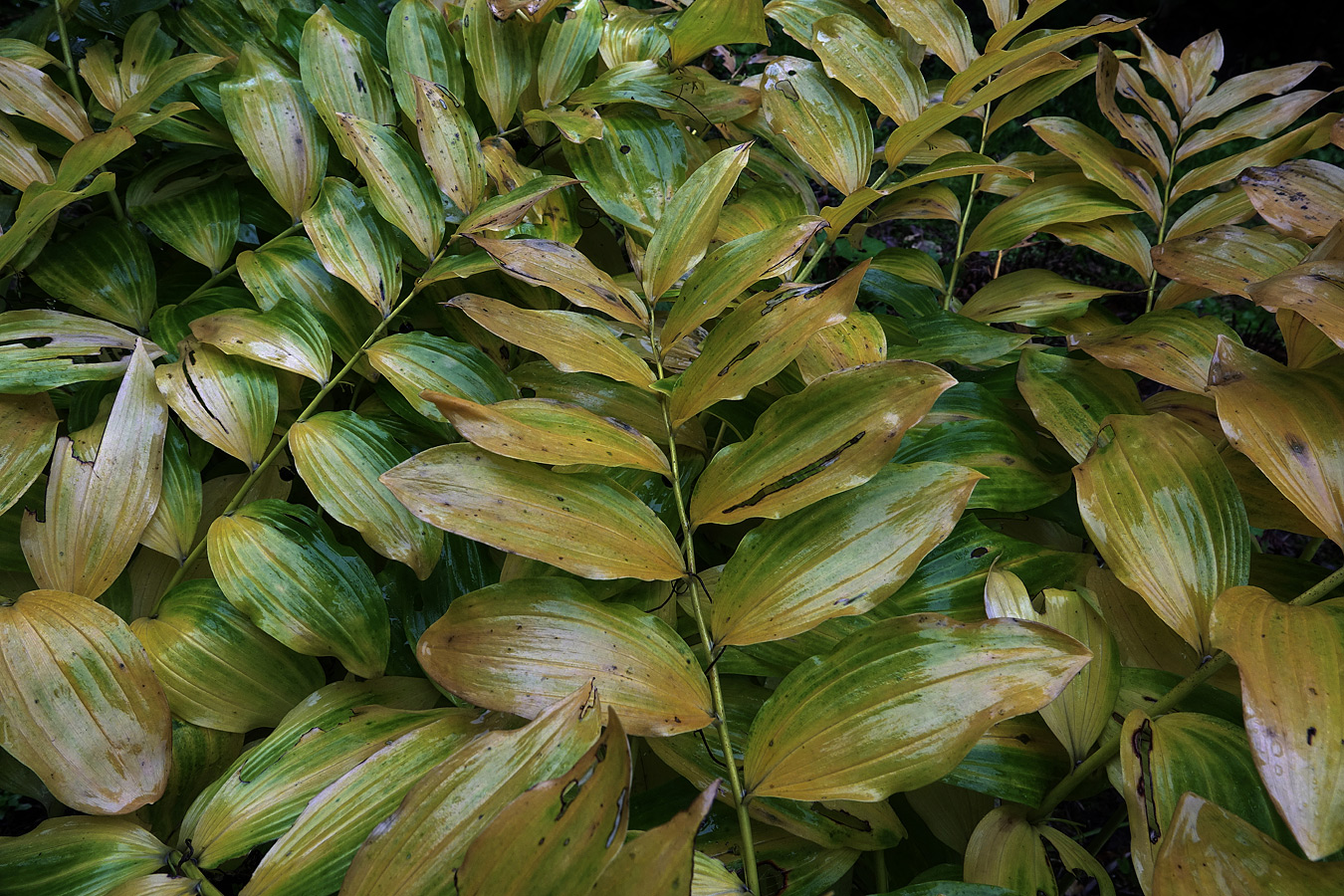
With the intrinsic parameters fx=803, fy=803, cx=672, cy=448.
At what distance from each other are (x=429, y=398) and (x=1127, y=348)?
2.13ft

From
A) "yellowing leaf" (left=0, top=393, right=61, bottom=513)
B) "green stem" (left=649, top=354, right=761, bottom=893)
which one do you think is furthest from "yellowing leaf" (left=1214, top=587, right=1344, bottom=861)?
"yellowing leaf" (left=0, top=393, right=61, bottom=513)

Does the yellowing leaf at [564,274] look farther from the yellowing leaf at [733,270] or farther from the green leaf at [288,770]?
the green leaf at [288,770]

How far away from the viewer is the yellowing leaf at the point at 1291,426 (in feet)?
1.82

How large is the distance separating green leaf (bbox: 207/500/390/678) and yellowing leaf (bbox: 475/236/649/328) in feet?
0.92

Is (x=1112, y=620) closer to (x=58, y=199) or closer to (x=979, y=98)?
(x=979, y=98)

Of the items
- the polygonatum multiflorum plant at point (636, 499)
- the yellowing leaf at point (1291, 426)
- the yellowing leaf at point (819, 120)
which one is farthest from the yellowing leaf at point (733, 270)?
the yellowing leaf at point (1291, 426)

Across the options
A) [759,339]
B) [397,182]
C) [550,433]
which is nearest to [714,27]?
[397,182]

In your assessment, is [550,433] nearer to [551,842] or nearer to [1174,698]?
[551,842]

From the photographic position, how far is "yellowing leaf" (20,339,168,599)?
0.64 metres

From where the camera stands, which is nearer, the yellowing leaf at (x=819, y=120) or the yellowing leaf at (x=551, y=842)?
the yellowing leaf at (x=551, y=842)

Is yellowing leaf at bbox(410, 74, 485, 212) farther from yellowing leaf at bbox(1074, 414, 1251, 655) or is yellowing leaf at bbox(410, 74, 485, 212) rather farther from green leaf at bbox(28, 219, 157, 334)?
yellowing leaf at bbox(1074, 414, 1251, 655)

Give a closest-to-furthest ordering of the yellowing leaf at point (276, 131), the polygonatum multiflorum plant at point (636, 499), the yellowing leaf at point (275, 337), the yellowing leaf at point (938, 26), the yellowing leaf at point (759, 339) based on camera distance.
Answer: the polygonatum multiflorum plant at point (636, 499), the yellowing leaf at point (759, 339), the yellowing leaf at point (275, 337), the yellowing leaf at point (276, 131), the yellowing leaf at point (938, 26)

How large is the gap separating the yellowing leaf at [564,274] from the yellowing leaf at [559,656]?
0.27 m

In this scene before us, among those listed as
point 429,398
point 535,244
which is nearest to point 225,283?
point 535,244
